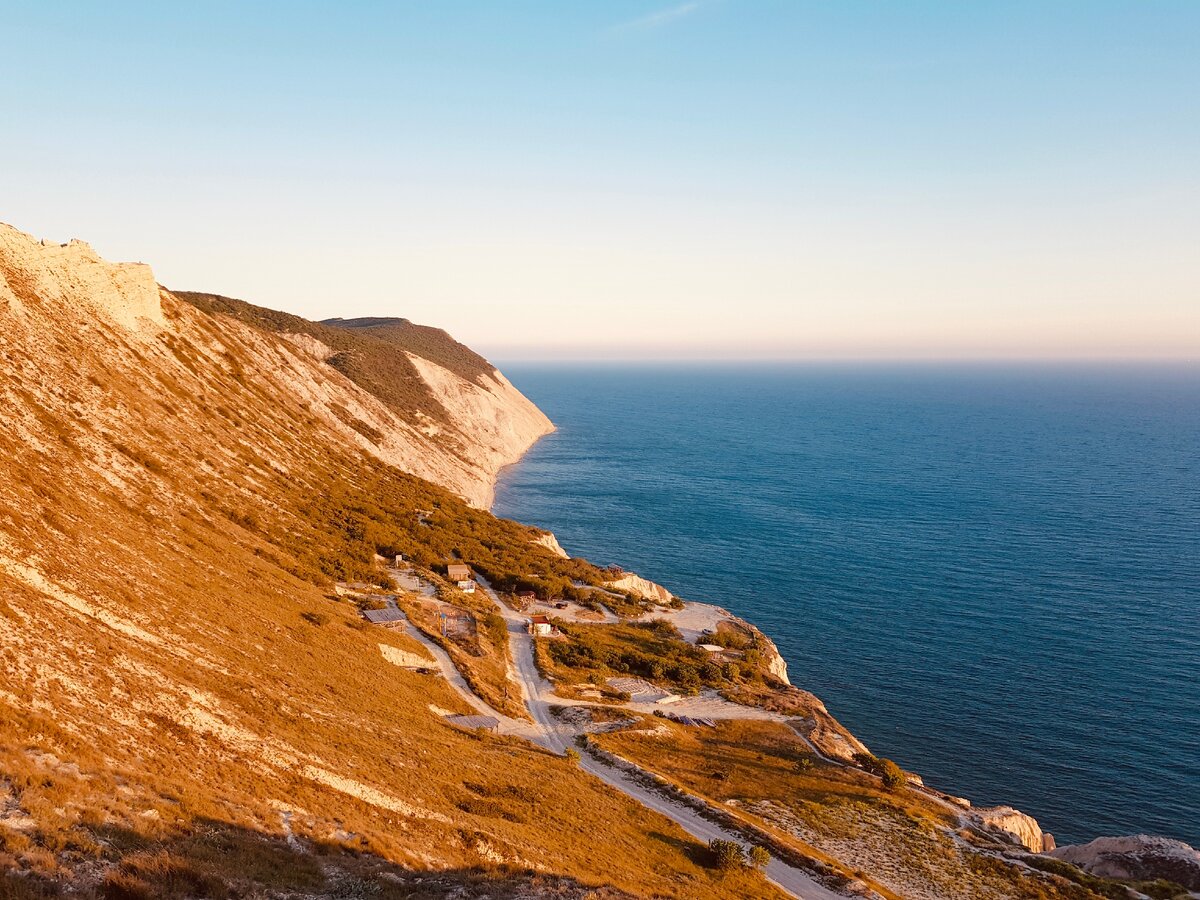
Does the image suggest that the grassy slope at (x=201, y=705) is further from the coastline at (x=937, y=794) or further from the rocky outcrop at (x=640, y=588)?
the rocky outcrop at (x=640, y=588)

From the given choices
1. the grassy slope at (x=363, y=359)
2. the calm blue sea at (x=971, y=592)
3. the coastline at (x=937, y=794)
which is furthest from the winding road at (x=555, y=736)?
the grassy slope at (x=363, y=359)

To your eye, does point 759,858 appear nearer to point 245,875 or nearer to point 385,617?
point 245,875

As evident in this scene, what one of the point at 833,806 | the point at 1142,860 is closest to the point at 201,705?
the point at 833,806

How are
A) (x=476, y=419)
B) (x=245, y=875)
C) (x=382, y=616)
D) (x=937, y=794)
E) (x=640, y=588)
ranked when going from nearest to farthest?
(x=245, y=875), (x=937, y=794), (x=382, y=616), (x=640, y=588), (x=476, y=419)

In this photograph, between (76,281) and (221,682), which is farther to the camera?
→ (76,281)

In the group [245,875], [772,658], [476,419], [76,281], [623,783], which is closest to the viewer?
[245,875]

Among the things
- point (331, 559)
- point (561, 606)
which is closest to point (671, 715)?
point (561, 606)

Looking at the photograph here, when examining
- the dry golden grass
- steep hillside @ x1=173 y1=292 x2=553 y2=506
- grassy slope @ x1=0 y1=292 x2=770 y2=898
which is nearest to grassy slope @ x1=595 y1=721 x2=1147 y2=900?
the dry golden grass
